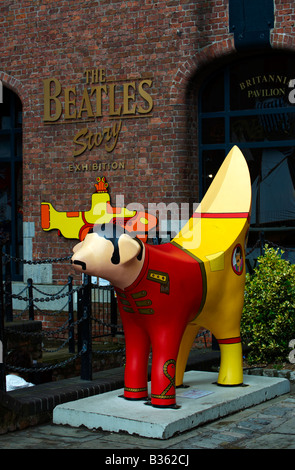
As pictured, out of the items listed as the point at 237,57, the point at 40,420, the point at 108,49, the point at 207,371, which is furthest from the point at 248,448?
the point at 108,49

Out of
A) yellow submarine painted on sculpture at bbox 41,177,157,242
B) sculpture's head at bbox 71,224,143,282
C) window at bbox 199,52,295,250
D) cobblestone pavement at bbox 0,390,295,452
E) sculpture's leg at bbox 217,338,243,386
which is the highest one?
window at bbox 199,52,295,250

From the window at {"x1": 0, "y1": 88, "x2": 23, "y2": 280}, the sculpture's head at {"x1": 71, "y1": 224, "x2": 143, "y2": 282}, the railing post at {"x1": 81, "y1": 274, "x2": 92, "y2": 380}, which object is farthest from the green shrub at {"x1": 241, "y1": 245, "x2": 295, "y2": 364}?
the window at {"x1": 0, "y1": 88, "x2": 23, "y2": 280}

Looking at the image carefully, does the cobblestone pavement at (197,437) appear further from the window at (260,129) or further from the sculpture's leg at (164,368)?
the window at (260,129)

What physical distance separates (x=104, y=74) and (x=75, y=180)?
65.5 inches

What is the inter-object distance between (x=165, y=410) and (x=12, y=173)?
7115 mm

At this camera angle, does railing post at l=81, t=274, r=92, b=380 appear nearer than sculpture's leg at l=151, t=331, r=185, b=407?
No

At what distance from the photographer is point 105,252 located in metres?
5.13

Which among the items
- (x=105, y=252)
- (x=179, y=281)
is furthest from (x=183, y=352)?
(x=105, y=252)

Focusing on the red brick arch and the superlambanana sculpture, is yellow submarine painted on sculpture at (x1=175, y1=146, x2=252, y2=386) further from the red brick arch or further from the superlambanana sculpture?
the red brick arch

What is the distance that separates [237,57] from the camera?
31.7 ft

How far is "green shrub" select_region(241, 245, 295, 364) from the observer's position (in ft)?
25.4

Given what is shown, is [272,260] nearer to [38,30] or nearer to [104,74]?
[104,74]

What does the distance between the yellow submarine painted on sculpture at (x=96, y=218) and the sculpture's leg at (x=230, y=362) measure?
3.73 metres
